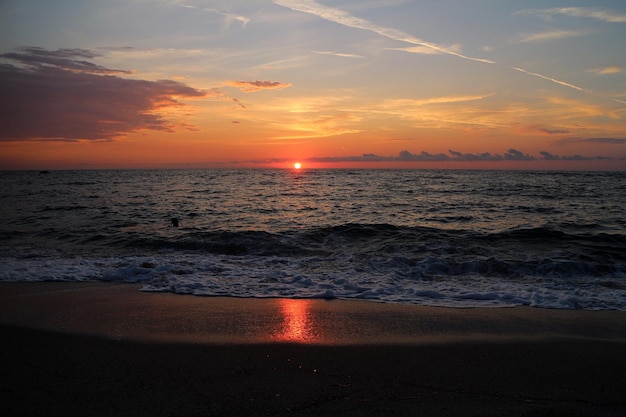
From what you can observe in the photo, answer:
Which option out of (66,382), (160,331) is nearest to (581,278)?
(160,331)

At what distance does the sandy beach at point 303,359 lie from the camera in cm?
400

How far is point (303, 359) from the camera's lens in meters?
5.05

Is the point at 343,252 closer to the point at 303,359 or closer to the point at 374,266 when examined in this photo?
the point at 374,266

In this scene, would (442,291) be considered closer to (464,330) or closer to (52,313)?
(464,330)

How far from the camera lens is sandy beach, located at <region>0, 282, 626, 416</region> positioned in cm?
400

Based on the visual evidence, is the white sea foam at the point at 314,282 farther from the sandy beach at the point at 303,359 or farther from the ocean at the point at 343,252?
the sandy beach at the point at 303,359

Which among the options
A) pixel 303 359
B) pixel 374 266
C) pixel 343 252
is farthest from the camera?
pixel 343 252

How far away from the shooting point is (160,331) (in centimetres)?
607

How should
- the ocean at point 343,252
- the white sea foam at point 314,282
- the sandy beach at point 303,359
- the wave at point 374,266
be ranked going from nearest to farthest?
1. the sandy beach at point 303,359
2. the white sea foam at point 314,282
3. the wave at point 374,266
4. the ocean at point 343,252

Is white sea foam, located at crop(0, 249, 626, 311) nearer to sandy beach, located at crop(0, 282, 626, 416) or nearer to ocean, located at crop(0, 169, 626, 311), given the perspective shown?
ocean, located at crop(0, 169, 626, 311)

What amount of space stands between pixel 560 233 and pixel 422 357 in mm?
13273

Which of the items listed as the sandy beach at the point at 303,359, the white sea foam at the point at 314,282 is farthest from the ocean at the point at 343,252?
the sandy beach at the point at 303,359

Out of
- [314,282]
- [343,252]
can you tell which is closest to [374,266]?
[343,252]

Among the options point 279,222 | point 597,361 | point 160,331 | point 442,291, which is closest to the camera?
point 597,361
